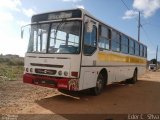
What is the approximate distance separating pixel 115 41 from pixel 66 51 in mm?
4903

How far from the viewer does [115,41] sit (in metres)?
14.7

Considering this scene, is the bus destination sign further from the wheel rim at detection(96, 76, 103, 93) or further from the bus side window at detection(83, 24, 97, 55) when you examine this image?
the wheel rim at detection(96, 76, 103, 93)

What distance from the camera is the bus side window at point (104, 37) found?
12438 mm

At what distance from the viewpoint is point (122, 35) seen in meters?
16.3

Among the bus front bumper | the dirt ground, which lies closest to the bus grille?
the bus front bumper

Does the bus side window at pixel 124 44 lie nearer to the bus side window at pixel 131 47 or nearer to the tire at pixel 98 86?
the bus side window at pixel 131 47

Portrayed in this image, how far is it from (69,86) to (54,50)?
1.63 metres

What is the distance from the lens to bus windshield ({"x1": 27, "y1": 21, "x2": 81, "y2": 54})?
34.7 ft

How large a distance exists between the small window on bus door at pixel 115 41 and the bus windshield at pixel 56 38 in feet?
13.0

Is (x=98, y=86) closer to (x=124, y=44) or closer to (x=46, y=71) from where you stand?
(x=46, y=71)

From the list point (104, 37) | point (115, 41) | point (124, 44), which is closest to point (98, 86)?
point (104, 37)

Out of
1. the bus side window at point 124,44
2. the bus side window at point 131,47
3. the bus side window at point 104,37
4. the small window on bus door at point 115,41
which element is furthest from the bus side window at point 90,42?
the bus side window at point 131,47

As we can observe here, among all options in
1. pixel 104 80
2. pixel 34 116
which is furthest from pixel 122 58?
pixel 34 116

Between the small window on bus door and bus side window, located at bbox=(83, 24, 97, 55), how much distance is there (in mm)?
2574
